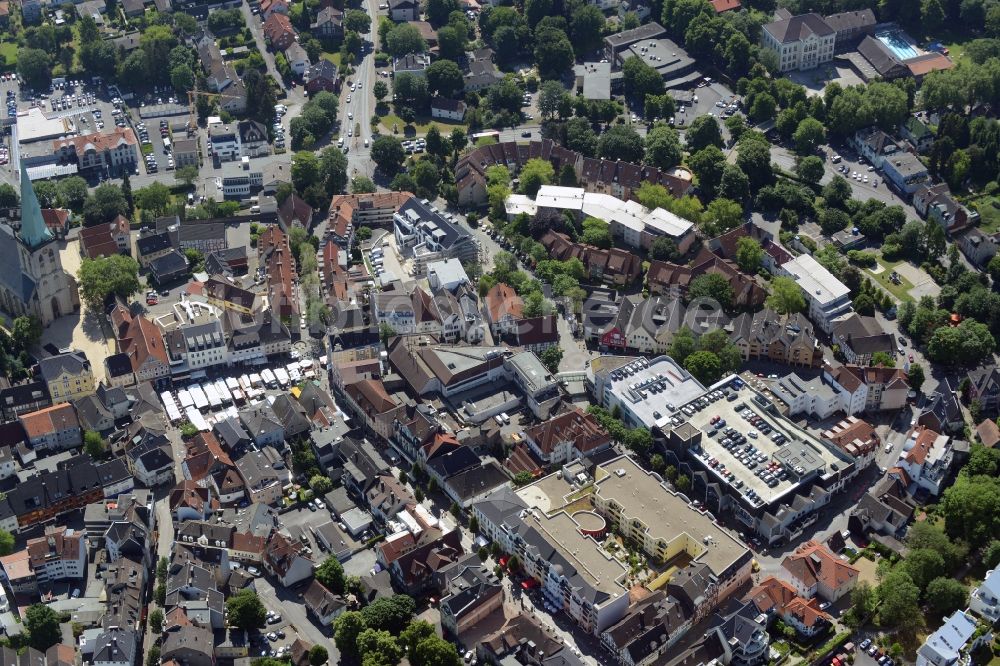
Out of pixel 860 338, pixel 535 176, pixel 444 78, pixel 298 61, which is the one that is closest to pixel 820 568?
pixel 860 338

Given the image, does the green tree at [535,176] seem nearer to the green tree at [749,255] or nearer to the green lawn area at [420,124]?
the green lawn area at [420,124]

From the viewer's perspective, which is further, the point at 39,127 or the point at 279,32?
the point at 279,32

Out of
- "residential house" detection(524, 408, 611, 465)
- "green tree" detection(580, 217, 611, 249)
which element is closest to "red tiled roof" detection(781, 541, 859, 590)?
"residential house" detection(524, 408, 611, 465)

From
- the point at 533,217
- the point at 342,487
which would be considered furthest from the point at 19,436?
the point at 533,217

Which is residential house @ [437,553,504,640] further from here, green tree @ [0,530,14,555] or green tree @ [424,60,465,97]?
green tree @ [424,60,465,97]

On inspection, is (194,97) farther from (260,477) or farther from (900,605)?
(900,605)
